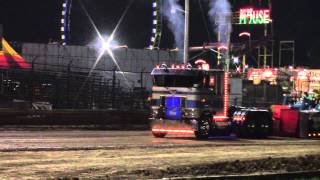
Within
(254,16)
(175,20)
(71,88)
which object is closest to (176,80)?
(71,88)

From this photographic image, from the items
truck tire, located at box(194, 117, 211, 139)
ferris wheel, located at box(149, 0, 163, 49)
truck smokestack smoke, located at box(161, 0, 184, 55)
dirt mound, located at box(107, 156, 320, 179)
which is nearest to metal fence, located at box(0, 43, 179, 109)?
truck tire, located at box(194, 117, 211, 139)

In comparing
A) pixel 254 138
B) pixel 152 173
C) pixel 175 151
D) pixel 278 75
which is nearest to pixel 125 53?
pixel 278 75

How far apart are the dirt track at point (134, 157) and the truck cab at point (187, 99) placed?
150cm

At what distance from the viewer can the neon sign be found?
82875mm

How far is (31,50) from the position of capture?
59.6 metres

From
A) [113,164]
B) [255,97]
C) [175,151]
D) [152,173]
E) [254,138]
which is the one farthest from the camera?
[255,97]

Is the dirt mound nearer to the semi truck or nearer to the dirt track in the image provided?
the dirt track

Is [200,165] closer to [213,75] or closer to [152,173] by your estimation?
[152,173]

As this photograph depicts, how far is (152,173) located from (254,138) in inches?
561

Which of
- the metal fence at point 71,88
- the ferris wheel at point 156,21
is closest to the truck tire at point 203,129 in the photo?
the metal fence at point 71,88

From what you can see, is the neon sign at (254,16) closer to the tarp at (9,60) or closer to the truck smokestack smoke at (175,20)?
the truck smokestack smoke at (175,20)

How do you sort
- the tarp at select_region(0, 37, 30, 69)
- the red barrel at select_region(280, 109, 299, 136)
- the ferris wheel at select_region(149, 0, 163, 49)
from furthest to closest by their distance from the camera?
the ferris wheel at select_region(149, 0, 163, 49)
the tarp at select_region(0, 37, 30, 69)
the red barrel at select_region(280, 109, 299, 136)

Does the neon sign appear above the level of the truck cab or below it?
above

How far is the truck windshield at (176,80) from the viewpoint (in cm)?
2425
